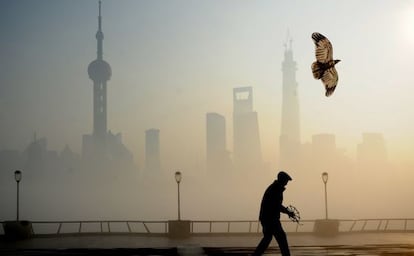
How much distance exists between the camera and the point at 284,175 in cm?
1299

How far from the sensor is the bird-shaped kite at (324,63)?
10102 millimetres

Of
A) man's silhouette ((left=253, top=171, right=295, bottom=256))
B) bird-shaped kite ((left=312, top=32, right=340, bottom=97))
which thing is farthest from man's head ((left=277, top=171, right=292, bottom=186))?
bird-shaped kite ((left=312, top=32, right=340, bottom=97))

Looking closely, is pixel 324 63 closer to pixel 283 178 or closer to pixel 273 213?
pixel 283 178

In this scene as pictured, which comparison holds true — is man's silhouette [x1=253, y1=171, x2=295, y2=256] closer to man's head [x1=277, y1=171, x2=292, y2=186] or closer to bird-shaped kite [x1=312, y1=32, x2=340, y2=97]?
man's head [x1=277, y1=171, x2=292, y2=186]

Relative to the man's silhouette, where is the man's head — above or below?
above

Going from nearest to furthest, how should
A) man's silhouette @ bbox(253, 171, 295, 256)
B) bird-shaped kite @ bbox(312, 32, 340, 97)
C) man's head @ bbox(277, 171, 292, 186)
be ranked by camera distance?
bird-shaped kite @ bbox(312, 32, 340, 97) → man's silhouette @ bbox(253, 171, 295, 256) → man's head @ bbox(277, 171, 292, 186)

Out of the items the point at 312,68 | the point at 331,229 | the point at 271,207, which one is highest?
the point at 312,68

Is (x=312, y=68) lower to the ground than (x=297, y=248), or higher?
higher

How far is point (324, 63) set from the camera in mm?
10234

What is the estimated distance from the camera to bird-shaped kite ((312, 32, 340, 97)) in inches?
398

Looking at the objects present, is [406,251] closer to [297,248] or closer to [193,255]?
[297,248]

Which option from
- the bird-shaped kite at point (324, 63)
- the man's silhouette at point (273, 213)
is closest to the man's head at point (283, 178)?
the man's silhouette at point (273, 213)

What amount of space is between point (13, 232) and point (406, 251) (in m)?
17.2

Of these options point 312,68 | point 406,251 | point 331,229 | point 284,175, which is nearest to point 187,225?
point 331,229
